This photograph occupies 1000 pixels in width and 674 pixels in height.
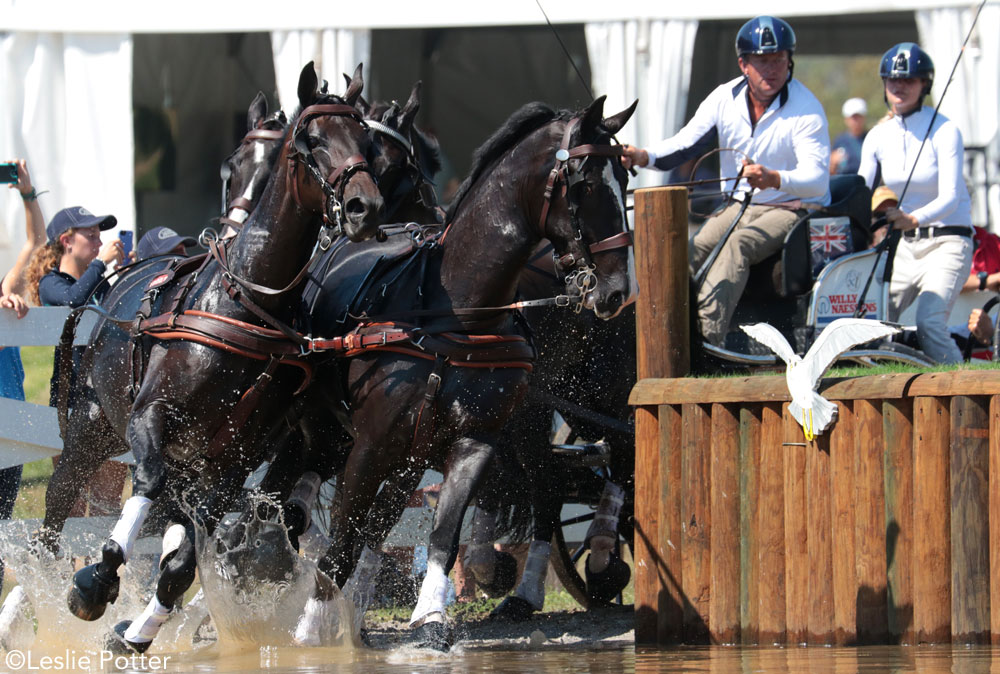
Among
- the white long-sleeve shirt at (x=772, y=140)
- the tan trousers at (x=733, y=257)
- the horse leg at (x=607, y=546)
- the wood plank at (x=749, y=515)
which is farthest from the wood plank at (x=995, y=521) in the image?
the horse leg at (x=607, y=546)

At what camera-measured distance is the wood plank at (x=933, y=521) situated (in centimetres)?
541

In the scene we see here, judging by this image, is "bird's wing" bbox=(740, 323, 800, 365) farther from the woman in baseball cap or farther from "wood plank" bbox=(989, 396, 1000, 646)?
the woman in baseball cap

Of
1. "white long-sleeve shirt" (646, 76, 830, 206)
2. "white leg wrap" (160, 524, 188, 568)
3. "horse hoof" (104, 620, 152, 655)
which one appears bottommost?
"horse hoof" (104, 620, 152, 655)

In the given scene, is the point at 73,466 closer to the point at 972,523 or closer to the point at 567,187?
the point at 567,187

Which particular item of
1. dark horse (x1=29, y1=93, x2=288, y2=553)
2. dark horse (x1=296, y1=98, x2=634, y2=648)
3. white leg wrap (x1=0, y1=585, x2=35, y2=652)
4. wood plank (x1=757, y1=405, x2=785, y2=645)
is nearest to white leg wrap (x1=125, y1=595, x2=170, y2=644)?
dark horse (x1=296, y1=98, x2=634, y2=648)

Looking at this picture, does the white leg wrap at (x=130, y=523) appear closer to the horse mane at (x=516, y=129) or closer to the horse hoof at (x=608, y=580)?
the horse mane at (x=516, y=129)

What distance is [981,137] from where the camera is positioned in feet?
37.2

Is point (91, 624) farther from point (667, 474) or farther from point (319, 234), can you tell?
point (667, 474)

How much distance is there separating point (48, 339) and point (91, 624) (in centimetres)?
188

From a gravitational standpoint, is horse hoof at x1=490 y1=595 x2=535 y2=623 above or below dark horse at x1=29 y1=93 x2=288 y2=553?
below

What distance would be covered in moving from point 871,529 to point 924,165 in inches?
115

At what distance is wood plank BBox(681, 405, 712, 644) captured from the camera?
6043 millimetres

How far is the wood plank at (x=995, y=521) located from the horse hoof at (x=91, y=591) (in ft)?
10.8

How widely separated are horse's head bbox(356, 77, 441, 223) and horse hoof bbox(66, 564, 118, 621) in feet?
6.48
